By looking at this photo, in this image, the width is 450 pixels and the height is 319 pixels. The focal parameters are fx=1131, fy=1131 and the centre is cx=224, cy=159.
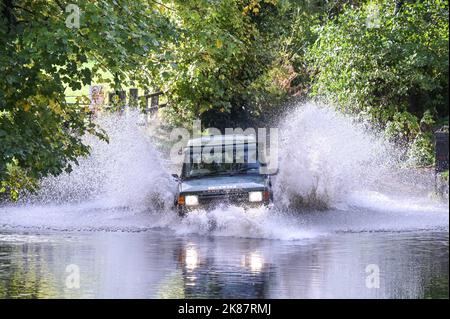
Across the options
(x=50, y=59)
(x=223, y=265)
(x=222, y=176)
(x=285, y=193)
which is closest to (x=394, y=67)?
(x=285, y=193)

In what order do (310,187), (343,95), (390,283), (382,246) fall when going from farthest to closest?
(343,95), (310,187), (382,246), (390,283)

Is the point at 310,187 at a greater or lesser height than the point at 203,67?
lesser

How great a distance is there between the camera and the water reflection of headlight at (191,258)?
15.3m

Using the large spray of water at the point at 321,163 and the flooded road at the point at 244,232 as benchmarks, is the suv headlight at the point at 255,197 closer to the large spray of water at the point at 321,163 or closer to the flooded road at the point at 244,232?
the flooded road at the point at 244,232

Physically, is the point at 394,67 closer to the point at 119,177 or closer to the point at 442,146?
the point at 119,177

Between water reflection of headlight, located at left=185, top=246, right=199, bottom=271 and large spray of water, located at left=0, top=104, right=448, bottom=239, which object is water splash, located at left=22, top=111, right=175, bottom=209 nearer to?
large spray of water, located at left=0, top=104, right=448, bottom=239

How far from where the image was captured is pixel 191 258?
1636 cm

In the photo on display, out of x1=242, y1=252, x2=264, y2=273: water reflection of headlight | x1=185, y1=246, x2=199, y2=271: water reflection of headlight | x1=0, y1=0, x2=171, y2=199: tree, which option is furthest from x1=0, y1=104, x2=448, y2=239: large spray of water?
x1=0, y1=0, x2=171, y2=199: tree
